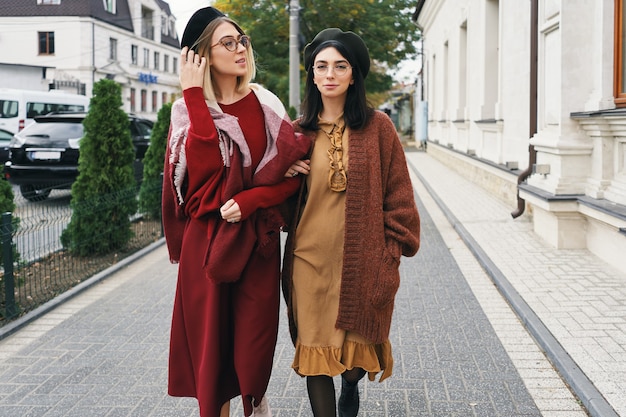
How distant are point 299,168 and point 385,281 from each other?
609mm

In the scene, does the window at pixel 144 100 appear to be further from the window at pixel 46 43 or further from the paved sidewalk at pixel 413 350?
the paved sidewalk at pixel 413 350

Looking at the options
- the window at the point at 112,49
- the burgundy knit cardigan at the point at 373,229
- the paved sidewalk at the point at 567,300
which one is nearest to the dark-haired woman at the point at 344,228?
the burgundy knit cardigan at the point at 373,229

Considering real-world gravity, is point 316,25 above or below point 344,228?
above

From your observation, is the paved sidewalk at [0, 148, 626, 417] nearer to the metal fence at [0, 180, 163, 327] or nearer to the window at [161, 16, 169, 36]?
the metal fence at [0, 180, 163, 327]

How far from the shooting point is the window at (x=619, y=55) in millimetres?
6879

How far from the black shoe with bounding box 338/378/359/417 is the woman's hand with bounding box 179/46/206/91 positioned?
1.54 meters

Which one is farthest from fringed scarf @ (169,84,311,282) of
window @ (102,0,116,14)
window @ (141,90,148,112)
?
window @ (141,90,148,112)

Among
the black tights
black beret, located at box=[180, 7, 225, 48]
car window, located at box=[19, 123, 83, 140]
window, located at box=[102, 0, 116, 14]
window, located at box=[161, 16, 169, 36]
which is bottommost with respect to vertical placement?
the black tights

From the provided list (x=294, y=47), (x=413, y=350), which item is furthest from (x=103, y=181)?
(x=294, y=47)

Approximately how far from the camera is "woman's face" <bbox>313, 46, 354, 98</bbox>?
2.95m

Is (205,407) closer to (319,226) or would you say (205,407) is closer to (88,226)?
(319,226)

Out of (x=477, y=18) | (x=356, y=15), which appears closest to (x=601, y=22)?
(x=477, y=18)

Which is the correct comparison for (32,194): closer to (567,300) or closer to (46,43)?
(567,300)

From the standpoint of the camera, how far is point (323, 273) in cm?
300
